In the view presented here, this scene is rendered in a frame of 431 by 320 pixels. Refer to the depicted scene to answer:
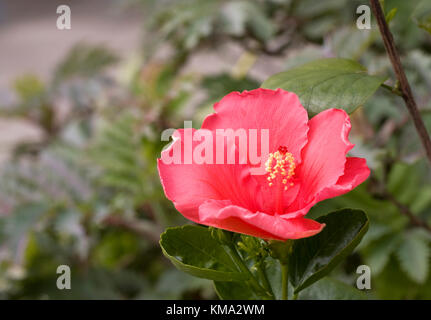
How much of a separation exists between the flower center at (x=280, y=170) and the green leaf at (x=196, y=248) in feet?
0.13


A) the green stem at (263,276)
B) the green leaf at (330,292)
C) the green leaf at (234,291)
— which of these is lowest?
the green leaf at (330,292)

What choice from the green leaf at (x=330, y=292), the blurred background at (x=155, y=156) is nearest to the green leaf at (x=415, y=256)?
the blurred background at (x=155, y=156)

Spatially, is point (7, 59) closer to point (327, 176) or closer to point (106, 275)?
point (106, 275)

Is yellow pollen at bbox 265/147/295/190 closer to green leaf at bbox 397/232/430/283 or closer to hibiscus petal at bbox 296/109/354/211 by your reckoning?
hibiscus petal at bbox 296/109/354/211

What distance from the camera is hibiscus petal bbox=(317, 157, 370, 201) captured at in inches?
8.6

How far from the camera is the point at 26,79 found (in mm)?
938

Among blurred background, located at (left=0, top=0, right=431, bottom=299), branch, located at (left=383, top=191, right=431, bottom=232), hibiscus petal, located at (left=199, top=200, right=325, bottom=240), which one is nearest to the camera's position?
hibiscus petal, located at (left=199, top=200, right=325, bottom=240)

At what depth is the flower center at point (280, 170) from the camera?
0.25 metres

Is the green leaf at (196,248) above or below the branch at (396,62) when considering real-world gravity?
below

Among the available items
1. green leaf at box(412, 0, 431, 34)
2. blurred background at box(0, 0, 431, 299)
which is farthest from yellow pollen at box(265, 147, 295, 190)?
blurred background at box(0, 0, 431, 299)

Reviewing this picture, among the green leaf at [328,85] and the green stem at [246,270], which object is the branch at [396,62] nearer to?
the green leaf at [328,85]

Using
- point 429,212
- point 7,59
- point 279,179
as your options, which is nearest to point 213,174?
point 279,179

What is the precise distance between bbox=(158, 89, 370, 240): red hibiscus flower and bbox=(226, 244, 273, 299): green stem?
0.08 ft

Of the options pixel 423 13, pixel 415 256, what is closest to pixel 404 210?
pixel 415 256
